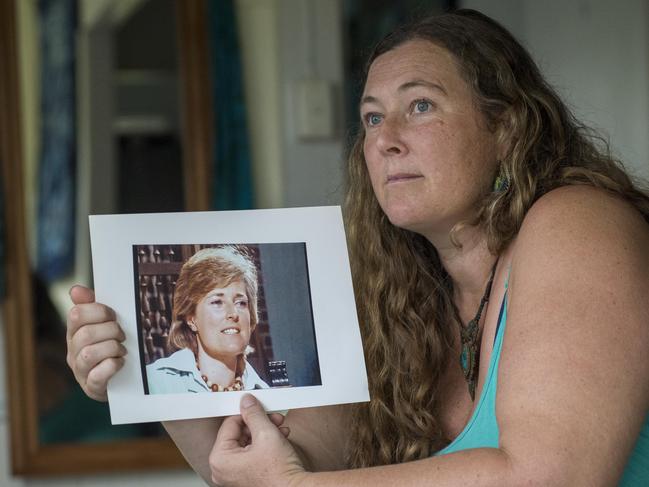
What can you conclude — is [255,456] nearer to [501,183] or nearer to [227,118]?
[501,183]

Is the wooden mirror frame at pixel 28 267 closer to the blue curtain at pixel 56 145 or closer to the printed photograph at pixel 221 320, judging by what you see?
the blue curtain at pixel 56 145

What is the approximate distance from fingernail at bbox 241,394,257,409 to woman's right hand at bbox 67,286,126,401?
0.16 metres

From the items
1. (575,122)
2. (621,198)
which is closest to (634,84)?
(575,122)

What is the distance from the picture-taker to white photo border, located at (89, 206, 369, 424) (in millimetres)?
1251

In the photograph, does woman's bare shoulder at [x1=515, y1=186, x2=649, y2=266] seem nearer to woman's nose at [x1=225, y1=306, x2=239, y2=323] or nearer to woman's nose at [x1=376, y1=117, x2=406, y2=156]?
woman's nose at [x1=376, y1=117, x2=406, y2=156]

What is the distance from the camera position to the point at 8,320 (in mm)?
2990

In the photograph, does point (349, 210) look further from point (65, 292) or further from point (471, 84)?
point (65, 292)

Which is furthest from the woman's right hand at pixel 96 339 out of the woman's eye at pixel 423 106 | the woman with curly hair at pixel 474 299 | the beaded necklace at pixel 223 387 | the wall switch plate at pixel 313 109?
the wall switch plate at pixel 313 109

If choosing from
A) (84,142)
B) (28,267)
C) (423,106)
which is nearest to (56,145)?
(84,142)

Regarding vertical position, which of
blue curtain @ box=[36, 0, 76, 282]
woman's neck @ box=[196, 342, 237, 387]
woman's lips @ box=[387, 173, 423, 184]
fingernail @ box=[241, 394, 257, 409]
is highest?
blue curtain @ box=[36, 0, 76, 282]

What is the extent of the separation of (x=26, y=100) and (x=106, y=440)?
107 cm

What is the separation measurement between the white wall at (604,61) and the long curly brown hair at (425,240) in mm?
1343

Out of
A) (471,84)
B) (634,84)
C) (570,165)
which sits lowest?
(570,165)

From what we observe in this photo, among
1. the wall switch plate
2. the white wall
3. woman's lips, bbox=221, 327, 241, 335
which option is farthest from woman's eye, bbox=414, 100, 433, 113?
the wall switch plate
